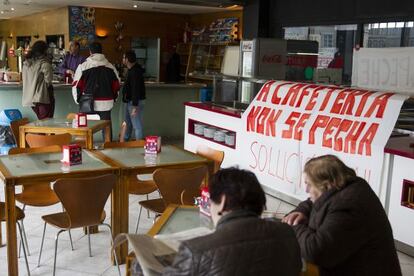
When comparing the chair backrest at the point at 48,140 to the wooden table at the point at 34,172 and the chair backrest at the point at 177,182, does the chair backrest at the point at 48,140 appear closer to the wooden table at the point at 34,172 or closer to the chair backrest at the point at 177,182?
the wooden table at the point at 34,172

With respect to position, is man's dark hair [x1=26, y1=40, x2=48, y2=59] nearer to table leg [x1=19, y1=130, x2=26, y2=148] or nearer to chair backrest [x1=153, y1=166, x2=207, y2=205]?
table leg [x1=19, y1=130, x2=26, y2=148]

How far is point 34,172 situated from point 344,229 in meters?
1.99

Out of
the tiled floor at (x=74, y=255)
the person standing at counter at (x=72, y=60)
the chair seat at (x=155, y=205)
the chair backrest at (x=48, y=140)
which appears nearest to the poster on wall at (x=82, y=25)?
the person standing at counter at (x=72, y=60)

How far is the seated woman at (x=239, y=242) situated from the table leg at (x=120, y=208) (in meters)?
1.63

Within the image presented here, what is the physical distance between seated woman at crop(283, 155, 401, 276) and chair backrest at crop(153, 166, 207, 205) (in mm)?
1367

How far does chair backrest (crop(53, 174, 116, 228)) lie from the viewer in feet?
9.49

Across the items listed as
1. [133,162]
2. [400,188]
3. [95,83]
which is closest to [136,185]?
[133,162]

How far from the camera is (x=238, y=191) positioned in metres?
1.68

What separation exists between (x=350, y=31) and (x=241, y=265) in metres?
6.36

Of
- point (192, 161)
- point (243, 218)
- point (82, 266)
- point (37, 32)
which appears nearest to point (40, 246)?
point (82, 266)

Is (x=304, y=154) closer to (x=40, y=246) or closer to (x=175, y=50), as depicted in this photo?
(x=40, y=246)

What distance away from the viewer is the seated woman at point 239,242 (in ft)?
4.66

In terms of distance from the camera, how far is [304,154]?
4.37m

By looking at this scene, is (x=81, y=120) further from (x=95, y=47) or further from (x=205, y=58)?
(x=205, y=58)
